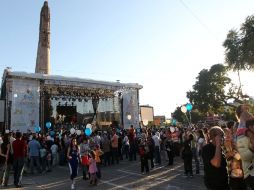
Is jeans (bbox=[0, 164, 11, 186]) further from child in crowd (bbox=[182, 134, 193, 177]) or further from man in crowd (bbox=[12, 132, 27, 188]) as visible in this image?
child in crowd (bbox=[182, 134, 193, 177])

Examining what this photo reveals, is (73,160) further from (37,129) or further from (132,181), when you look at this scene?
(37,129)

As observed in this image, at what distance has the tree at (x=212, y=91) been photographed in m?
56.3

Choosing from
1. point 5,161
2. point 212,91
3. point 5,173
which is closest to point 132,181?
point 5,173

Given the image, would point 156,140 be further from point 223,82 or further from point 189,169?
point 223,82

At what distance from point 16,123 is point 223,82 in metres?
40.7

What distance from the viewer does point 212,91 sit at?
57000 mm

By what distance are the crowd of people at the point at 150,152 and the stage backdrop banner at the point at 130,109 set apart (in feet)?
21.4

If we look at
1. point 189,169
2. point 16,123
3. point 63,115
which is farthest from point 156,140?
point 63,115

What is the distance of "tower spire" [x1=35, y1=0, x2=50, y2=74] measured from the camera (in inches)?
1748

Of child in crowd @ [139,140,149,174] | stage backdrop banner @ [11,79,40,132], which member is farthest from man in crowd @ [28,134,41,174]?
stage backdrop banner @ [11,79,40,132]

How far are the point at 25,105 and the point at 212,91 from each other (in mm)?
38538

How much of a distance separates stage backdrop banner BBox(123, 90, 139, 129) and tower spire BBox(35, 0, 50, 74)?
57.8 ft

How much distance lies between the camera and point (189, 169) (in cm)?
1344

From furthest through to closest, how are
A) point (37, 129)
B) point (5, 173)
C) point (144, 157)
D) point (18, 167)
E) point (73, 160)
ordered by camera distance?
point (37, 129), point (144, 157), point (5, 173), point (18, 167), point (73, 160)
